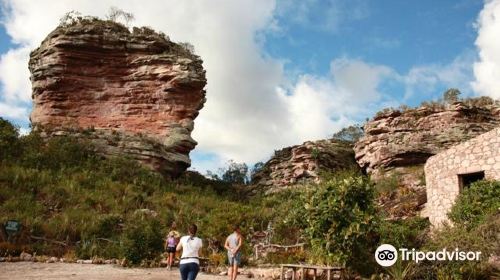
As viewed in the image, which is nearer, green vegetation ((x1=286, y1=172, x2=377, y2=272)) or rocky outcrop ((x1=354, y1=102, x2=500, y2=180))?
green vegetation ((x1=286, y1=172, x2=377, y2=272))

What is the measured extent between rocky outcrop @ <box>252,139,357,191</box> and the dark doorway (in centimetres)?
1414

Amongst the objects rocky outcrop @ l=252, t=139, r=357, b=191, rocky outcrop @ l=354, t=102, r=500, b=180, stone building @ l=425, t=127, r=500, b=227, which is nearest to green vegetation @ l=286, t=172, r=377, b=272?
stone building @ l=425, t=127, r=500, b=227

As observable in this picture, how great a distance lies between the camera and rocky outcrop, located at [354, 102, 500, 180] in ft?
73.9

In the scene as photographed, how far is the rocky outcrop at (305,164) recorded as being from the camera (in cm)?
2875

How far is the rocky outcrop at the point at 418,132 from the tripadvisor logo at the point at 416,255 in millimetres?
12809

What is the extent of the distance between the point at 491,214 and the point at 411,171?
1105cm

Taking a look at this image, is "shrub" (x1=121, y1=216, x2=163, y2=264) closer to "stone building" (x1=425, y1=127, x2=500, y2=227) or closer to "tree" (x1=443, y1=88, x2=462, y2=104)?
"stone building" (x1=425, y1=127, x2=500, y2=227)

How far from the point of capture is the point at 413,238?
39.1 feet

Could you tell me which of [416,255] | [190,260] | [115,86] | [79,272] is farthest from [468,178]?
[115,86]

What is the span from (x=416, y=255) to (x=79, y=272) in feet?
26.8

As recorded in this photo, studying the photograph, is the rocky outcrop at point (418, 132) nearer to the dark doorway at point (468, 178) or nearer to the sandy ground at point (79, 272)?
the dark doorway at point (468, 178)

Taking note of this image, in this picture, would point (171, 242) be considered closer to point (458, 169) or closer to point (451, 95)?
point (458, 169)

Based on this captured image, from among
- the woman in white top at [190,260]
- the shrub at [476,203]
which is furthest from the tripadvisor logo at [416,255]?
the woman in white top at [190,260]

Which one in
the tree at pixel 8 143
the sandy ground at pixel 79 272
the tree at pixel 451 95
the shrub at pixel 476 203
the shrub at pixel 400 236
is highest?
the tree at pixel 451 95
